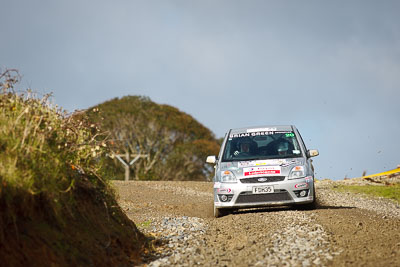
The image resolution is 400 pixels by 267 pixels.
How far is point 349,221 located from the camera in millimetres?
10078

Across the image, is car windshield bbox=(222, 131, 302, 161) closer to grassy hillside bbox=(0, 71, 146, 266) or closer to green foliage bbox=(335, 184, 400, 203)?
grassy hillside bbox=(0, 71, 146, 266)

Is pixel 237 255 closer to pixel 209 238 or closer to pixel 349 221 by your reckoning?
pixel 209 238

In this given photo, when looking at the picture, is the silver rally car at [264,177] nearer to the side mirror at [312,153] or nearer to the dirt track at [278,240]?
the side mirror at [312,153]

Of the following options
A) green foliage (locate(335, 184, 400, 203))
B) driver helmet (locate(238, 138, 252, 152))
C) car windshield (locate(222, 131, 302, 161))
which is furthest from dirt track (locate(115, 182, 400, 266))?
green foliage (locate(335, 184, 400, 203))

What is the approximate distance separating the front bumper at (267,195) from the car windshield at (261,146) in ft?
2.77

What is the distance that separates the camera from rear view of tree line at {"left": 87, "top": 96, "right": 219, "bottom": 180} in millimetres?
38875

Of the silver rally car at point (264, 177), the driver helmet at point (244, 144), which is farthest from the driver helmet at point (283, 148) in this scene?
the driver helmet at point (244, 144)

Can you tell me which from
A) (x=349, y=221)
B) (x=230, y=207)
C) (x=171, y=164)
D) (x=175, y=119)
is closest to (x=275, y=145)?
(x=230, y=207)

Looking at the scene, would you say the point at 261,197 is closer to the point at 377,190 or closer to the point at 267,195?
the point at 267,195

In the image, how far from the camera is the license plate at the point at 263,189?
11.5 meters

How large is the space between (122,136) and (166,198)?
1917 centimetres

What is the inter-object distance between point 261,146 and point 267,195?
5.16ft

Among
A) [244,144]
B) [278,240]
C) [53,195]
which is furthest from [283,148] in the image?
[53,195]

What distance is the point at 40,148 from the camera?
21.5 feet
